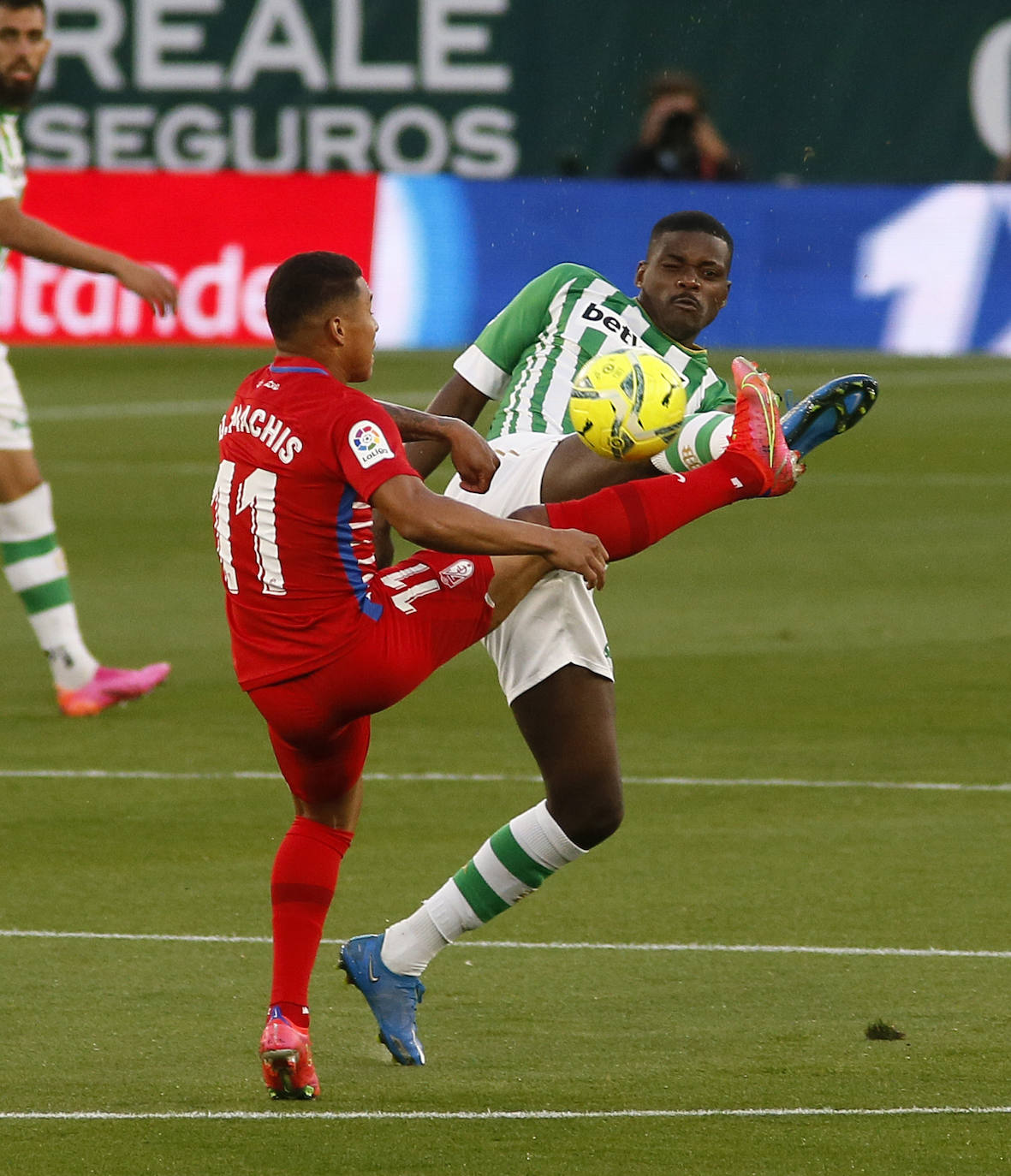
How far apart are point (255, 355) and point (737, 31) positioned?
306 inches

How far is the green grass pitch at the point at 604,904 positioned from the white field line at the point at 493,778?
2cm

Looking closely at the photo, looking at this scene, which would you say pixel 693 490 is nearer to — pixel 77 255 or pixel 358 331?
pixel 358 331

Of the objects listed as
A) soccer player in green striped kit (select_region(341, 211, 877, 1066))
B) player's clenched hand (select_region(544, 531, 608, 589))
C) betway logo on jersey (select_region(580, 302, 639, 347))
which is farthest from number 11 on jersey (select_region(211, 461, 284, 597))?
betway logo on jersey (select_region(580, 302, 639, 347))

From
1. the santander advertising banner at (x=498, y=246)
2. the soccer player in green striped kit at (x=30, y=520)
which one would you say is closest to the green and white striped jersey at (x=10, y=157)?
the soccer player in green striped kit at (x=30, y=520)

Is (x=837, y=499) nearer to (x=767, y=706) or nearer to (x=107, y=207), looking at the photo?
(x=767, y=706)

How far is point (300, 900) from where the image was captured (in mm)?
5641

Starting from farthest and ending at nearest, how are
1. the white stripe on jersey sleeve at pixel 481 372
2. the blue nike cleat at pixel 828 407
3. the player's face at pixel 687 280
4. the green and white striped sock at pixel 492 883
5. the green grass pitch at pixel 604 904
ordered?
the white stripe on jersey sleeve at pixel 481 372 < the player's face at pixel 687 280 < the blue nike cleat at pixel 828 407 < the green and white striped sock at pixel 492 883 < the green grass pitch at pixel 604 904

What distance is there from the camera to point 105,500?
16234mm

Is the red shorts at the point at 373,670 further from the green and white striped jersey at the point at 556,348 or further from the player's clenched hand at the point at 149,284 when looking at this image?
the player's clenched hand at the point at 149,284

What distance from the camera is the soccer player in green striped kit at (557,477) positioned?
6.01 metres

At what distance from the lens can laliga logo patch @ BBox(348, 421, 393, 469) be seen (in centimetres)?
531

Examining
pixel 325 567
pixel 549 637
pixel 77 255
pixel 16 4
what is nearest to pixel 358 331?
pixel 325 567

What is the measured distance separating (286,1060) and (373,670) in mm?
867

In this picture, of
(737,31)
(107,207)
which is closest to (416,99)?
(737,31)
